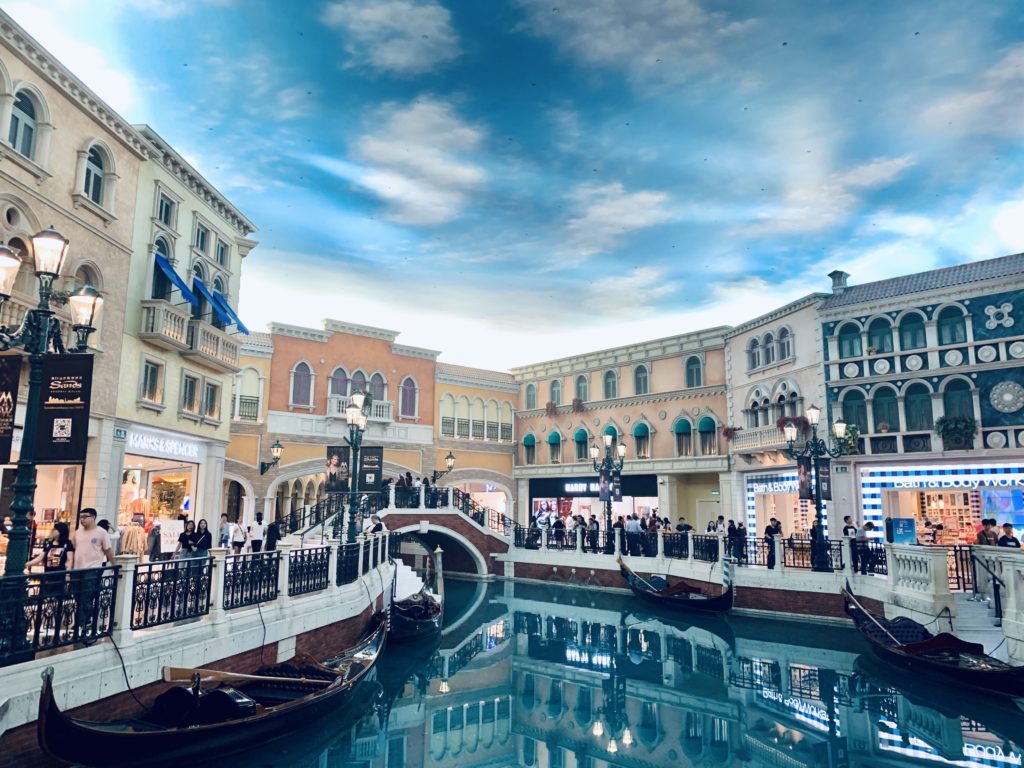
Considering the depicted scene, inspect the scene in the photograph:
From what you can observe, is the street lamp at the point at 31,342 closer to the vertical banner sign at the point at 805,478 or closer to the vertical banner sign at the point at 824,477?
the vertical banner sign at the point at 824,477

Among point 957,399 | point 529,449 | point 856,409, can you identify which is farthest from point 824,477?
point 529,449

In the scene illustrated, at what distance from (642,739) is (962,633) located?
5.48 meters

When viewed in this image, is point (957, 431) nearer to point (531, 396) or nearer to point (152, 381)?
point (531, 396)

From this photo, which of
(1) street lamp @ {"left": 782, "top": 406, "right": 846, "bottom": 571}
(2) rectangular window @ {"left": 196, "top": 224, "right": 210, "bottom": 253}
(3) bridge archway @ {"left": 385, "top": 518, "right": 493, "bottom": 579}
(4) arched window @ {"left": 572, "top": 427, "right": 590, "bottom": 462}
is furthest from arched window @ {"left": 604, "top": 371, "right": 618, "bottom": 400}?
(2) rectangular window @ {"left": 196, "top": 224, "right": 210, "bottom": 253}

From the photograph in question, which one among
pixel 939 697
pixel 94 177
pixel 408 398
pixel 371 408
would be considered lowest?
pixel 939 697

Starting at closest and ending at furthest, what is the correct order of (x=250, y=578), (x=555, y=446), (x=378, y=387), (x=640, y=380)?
(x=250, y=578)
(x=378, y=387)
(x=640, y=380)
(x=555, y=446)

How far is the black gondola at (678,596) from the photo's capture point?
54.6ft

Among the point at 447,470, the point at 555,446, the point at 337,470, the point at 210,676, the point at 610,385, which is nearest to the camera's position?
the point at 210,676

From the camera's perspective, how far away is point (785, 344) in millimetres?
21578

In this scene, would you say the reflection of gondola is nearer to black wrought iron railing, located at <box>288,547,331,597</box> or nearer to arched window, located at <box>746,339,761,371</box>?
black wrought iron railing, located at <box>288,547,331,597</box>

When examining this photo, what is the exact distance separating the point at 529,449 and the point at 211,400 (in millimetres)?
15491

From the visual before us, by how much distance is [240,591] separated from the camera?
842 cm

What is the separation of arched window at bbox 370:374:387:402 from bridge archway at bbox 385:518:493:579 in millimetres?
5038

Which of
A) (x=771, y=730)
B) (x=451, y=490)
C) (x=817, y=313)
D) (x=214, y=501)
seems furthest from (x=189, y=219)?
(x=817, y=313)
